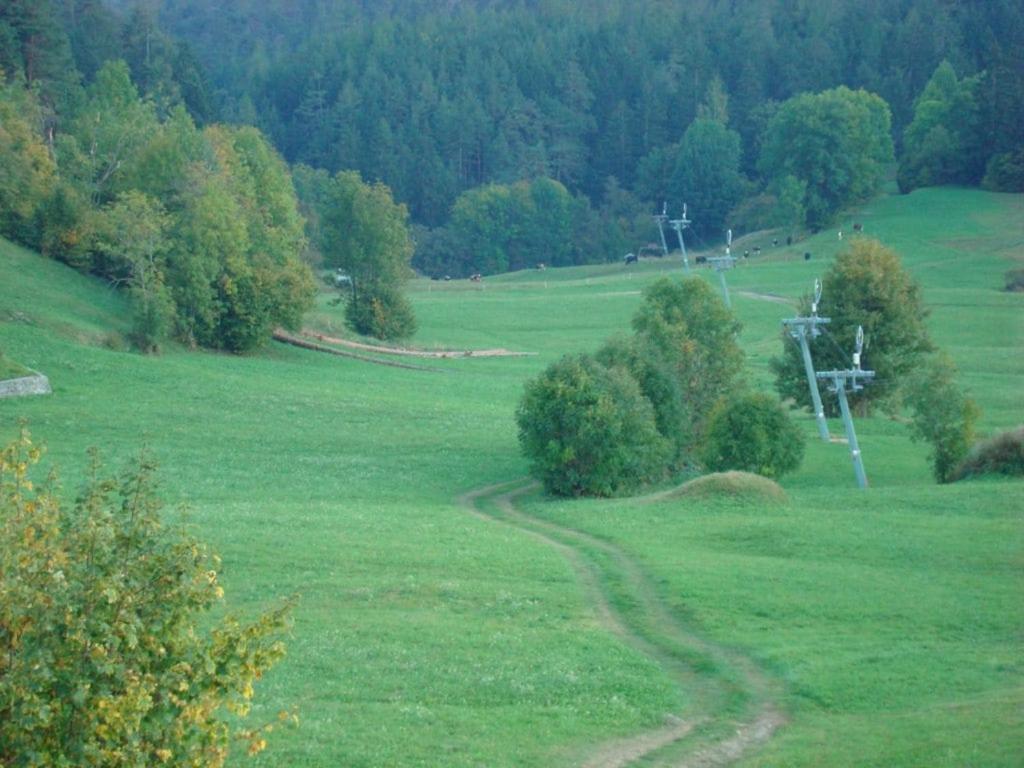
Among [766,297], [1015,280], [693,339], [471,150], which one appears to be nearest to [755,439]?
[693,339]

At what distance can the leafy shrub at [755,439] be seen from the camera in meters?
44.9

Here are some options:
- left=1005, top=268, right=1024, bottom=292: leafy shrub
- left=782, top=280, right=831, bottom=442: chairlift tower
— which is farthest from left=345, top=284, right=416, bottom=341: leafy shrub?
left=1005, top=268, right=1024, bottom=292: leafy shrub

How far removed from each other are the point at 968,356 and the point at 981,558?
4840 cm

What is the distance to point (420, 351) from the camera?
80.5 m

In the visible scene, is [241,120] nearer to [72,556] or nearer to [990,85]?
[990,85]

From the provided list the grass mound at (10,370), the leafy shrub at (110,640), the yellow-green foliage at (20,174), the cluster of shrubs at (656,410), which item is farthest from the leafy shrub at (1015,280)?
the leafy shrub at (110,640)

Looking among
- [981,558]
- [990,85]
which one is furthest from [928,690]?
[990,85]

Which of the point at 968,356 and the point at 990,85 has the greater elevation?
the point at 990,85

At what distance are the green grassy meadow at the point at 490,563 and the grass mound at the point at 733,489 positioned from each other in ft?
1.47

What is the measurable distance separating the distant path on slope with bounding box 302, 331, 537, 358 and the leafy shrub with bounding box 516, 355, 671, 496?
35280 millimetres

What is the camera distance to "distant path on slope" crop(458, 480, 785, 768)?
16.8 meters

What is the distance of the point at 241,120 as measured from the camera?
596 feet

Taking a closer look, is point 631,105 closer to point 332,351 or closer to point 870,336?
point 332,351

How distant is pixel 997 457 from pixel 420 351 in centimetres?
4292
